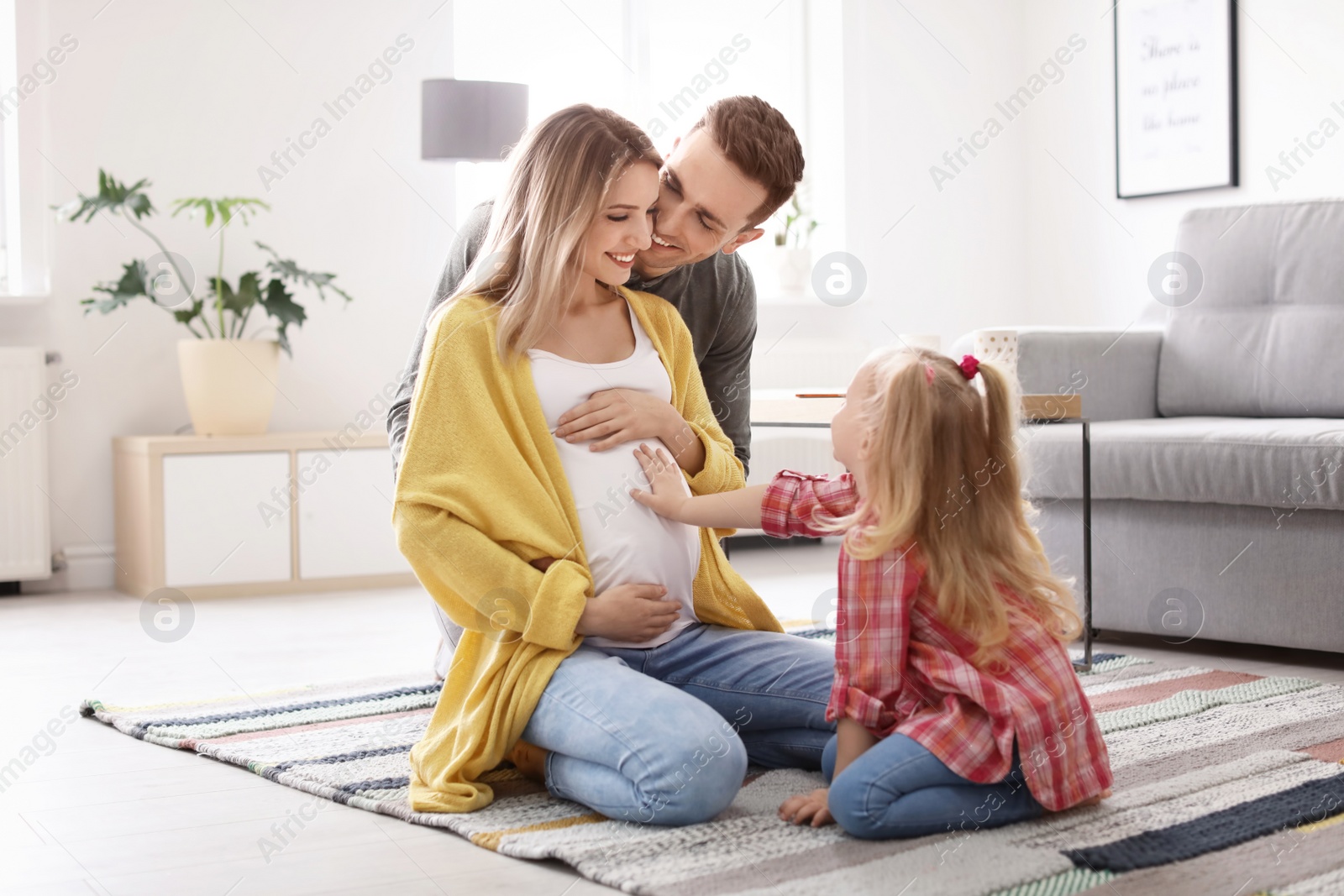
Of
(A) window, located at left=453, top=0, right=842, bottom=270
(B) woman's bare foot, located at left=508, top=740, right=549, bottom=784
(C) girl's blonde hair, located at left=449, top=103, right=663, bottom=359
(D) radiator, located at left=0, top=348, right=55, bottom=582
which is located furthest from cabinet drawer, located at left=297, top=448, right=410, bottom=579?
(C) girl's blonde hair, located at left=449, top=103, right=663, bottom=359

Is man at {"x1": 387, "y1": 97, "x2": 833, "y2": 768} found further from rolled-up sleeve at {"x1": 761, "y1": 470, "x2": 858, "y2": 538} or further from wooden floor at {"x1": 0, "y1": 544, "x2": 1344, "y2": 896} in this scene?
wooden floor at {"x1": 0, "y1": 544, "x2": 1344, "y2": 896}

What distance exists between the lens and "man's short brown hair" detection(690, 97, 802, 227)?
171 cm

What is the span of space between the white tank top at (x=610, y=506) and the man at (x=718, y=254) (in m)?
0.02

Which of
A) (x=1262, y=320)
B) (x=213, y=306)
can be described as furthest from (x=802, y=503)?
(x=213, y=306)

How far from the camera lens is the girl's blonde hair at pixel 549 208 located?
5.04 ft

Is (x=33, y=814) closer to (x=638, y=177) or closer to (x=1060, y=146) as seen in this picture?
(x=638, y=177)

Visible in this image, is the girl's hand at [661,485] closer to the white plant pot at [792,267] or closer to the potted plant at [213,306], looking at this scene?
the potted plant at [213,306]

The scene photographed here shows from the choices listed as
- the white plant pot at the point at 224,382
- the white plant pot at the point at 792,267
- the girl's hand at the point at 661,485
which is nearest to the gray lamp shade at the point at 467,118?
the white plant pot at the point at 224,382

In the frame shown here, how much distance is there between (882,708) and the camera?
144cm

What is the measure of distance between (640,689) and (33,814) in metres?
0.76

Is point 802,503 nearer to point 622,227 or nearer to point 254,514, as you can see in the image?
point 622,227

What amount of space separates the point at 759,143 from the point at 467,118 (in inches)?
81.7

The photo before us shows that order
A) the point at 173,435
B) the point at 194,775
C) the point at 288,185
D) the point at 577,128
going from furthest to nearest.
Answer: the point at 288,185, the point at 173,435, the point at 194,775, the point at 577,128

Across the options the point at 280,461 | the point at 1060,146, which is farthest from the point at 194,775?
the point at 1060,146
